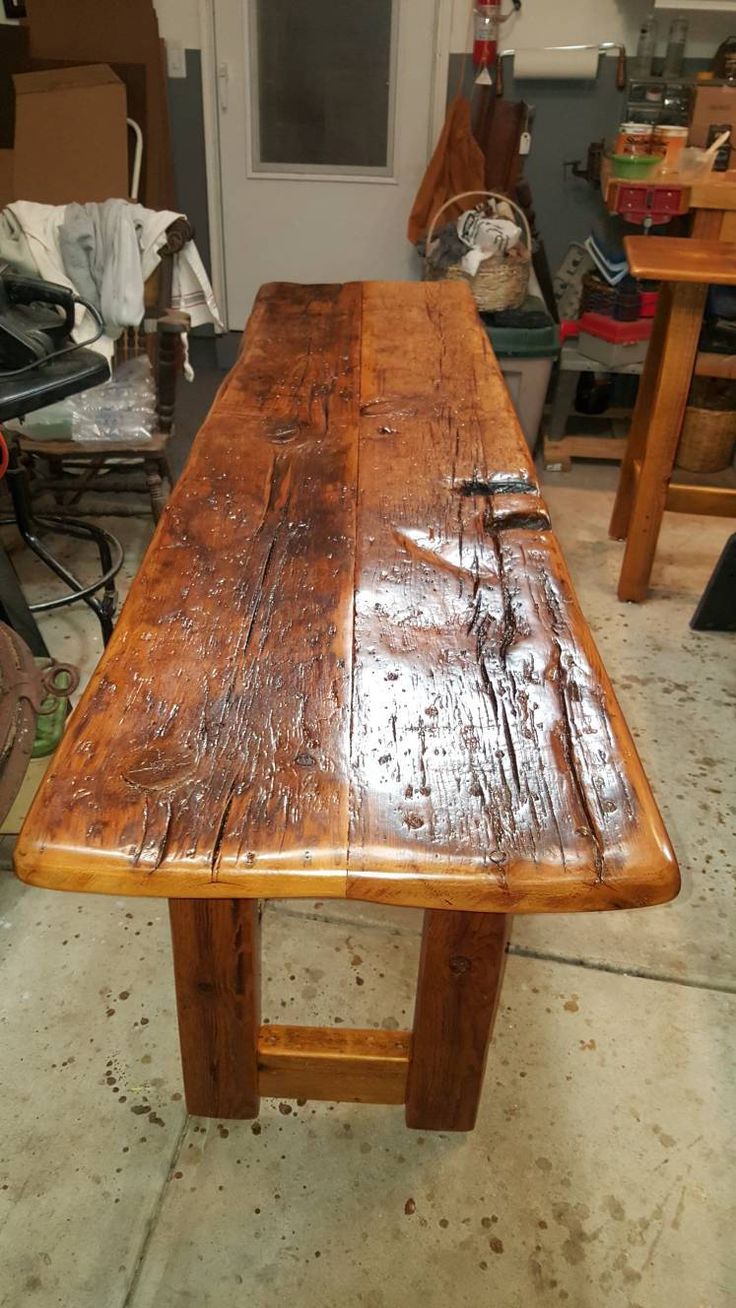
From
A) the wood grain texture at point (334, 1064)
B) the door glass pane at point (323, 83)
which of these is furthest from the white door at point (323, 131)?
the wood grain texture at point (334, 1064)

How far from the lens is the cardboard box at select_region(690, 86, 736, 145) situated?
9.90ft

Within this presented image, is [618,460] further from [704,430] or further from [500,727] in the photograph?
[500,727]

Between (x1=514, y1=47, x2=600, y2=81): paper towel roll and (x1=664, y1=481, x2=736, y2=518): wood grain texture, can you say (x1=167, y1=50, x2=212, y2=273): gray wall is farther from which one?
(x1=664, y1=481, x2=736, y2=518): wood grain texture

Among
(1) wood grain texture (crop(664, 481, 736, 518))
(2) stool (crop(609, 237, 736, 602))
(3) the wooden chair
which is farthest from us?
(1) wood grain texture (crop(664, 481, 736, 518))

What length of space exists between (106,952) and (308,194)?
338cm

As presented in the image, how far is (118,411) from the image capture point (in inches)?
92.5

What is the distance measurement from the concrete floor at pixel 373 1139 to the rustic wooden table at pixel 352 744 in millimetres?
95

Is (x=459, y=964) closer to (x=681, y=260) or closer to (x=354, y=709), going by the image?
(x=354, y=709)

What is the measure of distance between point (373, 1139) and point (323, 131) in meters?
3.78

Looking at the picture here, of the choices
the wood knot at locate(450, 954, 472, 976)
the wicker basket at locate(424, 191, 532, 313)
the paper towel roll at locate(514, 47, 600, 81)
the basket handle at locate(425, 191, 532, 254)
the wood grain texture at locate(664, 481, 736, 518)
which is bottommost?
the wood grain texture at locate(664, 481, 736, 518)

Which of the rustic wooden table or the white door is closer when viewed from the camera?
the rustic wooden table

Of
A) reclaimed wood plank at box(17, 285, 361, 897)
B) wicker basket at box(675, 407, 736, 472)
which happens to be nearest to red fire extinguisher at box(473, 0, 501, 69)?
wicker basket at box(675, 407, 736, 472)

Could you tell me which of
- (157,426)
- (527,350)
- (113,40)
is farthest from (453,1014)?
(113,40)

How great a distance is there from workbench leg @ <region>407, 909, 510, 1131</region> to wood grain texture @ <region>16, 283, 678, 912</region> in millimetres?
237
